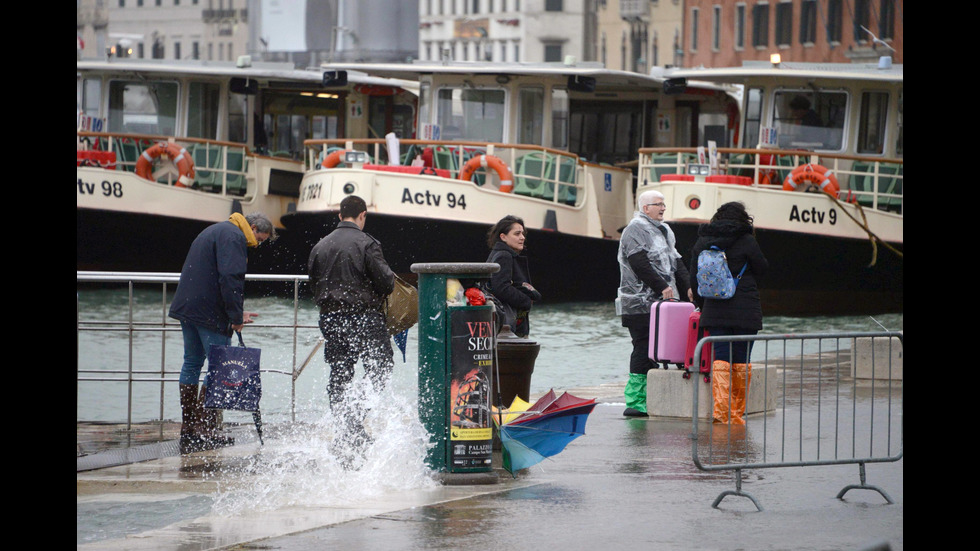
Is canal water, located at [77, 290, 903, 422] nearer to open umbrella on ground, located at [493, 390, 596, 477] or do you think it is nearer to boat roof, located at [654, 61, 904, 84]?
open umbrella on ground, located at [493, 390, 596, 477]

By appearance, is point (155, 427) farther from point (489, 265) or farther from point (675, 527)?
point (675, 527)

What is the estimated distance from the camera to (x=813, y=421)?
1026 cm

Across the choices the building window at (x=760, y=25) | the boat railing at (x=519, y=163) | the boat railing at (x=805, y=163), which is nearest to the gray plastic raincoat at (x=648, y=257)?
the boat railing at (x=805, y=163)

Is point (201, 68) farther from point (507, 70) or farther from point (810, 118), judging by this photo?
point (810, 118)

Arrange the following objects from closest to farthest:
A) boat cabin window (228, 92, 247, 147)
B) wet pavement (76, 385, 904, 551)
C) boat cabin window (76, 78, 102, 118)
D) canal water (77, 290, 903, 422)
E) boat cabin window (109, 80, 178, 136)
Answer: wet pavement (76, 385, 904, 551) < canal water (77, 290, 903, 422) < boat cabin window (76, 78, 102, 118) < boat cabin window (109, 80, 178, 136) < boat cabin window (228, 92, 247, 147)

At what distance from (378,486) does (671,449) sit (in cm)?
207

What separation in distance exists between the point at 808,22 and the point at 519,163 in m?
36.3

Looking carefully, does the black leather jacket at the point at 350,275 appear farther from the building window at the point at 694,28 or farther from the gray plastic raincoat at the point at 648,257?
the building window at the point at 694,28

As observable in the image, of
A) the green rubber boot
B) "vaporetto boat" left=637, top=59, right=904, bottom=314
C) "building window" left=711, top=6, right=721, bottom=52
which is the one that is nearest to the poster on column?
the green rubber boot

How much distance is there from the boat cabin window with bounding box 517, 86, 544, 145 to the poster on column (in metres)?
20.1

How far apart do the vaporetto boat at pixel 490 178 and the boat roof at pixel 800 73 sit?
5.99 ft

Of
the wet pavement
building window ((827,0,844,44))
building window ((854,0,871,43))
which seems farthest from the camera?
building window ((827,0,844,44))

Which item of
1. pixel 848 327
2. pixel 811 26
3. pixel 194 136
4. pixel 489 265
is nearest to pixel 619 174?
pixel 848 327

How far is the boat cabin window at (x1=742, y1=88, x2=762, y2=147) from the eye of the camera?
2662 cm
